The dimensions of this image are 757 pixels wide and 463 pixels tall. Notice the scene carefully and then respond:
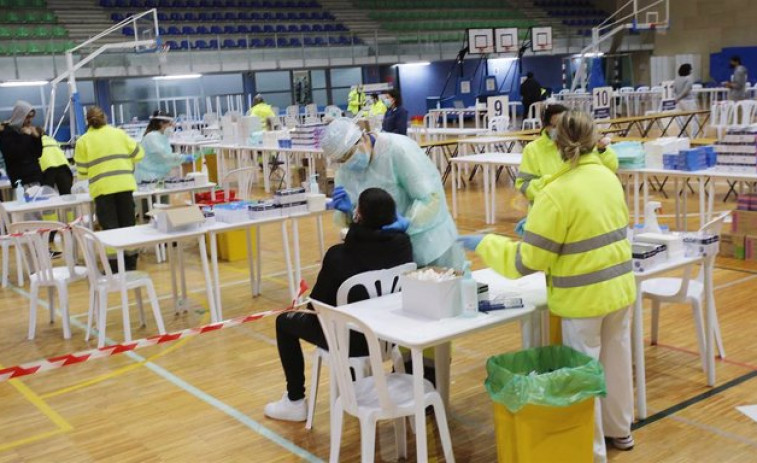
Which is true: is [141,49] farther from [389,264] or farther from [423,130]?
[389,264]

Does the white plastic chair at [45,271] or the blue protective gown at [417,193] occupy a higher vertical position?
the blue protective gown at [417,193]

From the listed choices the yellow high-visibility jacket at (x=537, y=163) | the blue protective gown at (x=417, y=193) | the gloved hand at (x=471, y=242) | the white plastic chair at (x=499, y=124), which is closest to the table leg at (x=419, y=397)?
the gloved hand at (x=471, y=242)

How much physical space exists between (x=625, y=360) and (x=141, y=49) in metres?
15.7

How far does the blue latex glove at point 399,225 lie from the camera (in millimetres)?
3684

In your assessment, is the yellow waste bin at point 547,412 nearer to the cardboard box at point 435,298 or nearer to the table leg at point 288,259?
the cardboard box at point 435,298

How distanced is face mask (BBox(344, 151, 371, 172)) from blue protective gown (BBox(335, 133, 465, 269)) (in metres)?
0.02

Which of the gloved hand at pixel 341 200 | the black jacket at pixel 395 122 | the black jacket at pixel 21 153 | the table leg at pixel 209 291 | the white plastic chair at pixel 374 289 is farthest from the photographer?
the black jacket at pixel 395 122

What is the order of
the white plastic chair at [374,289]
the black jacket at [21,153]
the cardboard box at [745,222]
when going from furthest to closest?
the black jacket at [21,153], the cardboard box at [745,222], the white plastic chair at [374,289]

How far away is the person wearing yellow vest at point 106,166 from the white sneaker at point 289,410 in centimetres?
341

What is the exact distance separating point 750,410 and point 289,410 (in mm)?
2124

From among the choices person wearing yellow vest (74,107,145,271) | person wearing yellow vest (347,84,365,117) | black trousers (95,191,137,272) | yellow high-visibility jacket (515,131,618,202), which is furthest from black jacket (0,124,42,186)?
person wearing yellow vest (347,84,365,117)

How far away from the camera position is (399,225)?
3768mm

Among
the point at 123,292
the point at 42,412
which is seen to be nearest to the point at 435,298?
the point at 42,412

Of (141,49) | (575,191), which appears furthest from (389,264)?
(141,49)
